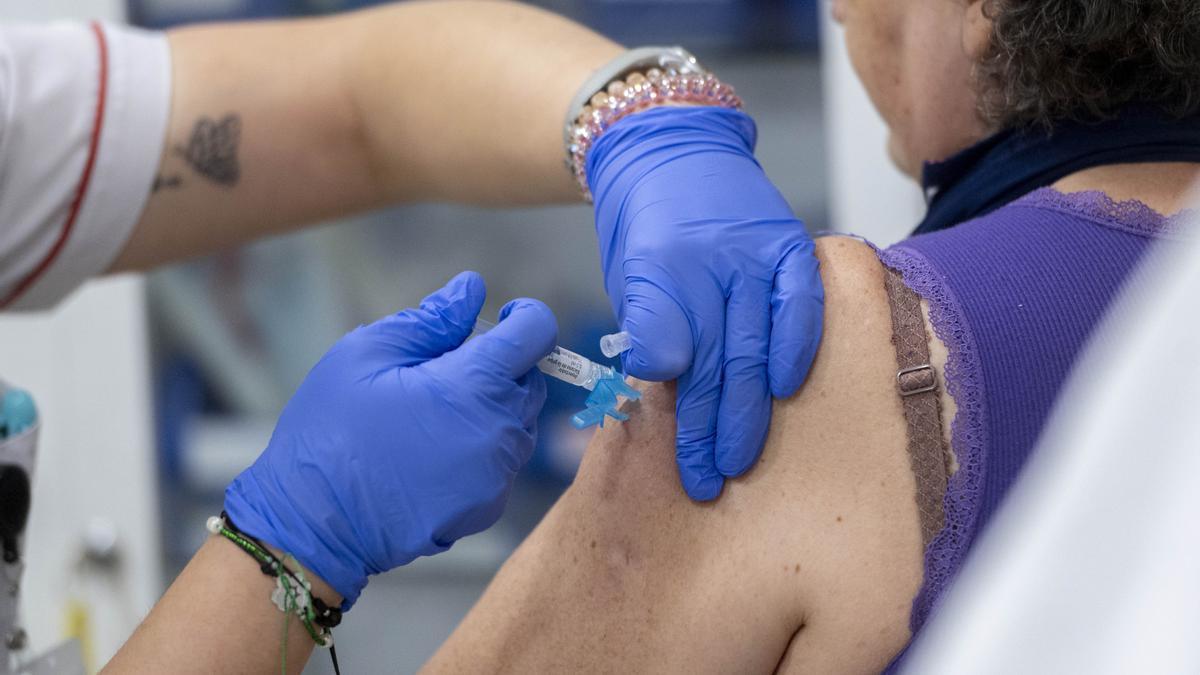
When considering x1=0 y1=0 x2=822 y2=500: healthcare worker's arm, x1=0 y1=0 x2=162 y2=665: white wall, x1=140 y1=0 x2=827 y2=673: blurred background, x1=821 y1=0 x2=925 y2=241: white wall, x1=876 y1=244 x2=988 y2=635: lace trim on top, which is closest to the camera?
x1=876 y1=244 x2=988 y2=635: lace trim on top

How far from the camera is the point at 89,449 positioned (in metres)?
2.42

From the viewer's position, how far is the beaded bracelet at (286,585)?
855mm

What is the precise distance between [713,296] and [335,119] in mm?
789

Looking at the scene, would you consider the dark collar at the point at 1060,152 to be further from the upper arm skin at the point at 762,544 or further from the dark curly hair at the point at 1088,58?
the upper arm skin at the point at 762,544

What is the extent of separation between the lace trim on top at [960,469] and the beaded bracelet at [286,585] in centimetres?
48

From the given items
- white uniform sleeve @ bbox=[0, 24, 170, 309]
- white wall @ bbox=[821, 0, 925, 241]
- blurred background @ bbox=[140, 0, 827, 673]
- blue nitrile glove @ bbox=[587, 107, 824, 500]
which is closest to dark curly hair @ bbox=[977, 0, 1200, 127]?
blue nitrile glove @ bbox=[587, 107, 824, 500]

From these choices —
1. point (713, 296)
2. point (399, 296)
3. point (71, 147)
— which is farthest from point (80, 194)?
point (399, 296)

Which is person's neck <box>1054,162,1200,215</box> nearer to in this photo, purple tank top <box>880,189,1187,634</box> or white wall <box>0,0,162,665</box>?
purple tank top <box>880,189,1187,634</box>

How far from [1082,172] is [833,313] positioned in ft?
0.89

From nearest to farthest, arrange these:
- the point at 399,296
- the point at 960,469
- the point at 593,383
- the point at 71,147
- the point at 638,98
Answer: the point at 960,469 < the point at 593,383 < the point at 638,98 < the point at 71,147 < the point at 399,296

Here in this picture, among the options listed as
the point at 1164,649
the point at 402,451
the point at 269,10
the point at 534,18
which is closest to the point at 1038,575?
the point at 1164,649

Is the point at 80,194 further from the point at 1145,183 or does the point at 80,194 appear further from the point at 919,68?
the point at 1145,183

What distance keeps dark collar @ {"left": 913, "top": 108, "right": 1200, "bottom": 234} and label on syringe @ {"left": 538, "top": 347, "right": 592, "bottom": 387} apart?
1.33ft

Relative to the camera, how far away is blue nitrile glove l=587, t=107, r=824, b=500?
88 centimetres
